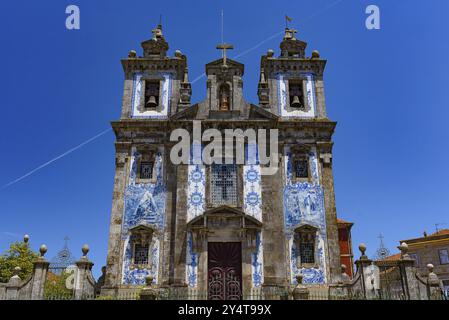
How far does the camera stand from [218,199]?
66.2ft

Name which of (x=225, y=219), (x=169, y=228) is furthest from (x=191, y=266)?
(x=225, y=219)

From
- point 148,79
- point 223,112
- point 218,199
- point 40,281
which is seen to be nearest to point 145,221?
point 218,199

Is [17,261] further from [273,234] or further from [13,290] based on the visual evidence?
[273,234]

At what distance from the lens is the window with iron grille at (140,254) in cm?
1956

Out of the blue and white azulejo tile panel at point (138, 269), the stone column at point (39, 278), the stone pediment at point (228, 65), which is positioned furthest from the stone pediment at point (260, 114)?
the stone column at point (39, 278)

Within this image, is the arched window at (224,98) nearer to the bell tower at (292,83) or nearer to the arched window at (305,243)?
the bell tower at (292,83)

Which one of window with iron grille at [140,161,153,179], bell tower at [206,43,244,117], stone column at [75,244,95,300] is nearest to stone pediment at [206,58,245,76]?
bell tower at [206,43,244,117]

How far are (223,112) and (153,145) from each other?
387cm

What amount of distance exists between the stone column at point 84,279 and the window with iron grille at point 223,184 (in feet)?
19.9

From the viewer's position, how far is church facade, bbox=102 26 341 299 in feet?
62.7

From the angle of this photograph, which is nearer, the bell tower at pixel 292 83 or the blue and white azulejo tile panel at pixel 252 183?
the blue and white azulejo tile panel at pixel 252 183

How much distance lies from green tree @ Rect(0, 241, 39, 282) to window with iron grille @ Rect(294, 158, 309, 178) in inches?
705

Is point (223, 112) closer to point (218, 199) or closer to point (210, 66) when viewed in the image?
point (210, 66)

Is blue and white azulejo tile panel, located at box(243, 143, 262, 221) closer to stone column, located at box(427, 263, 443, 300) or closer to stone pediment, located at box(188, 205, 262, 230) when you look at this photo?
stone pediment, located at box(188, 205, 262, 230)
